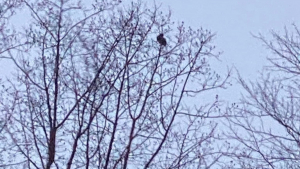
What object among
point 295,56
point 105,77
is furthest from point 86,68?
point 295,56

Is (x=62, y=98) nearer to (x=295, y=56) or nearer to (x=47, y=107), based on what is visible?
(x=47, y=107)

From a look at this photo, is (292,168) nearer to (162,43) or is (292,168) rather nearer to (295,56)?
(295,56)

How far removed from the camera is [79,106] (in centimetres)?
972

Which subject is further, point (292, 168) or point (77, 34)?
point (77, 34)

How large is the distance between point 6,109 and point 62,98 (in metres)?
0.81

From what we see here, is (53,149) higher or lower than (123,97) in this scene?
lower

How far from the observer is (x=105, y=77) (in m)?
9.95

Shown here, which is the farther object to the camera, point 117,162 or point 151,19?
point 151,19

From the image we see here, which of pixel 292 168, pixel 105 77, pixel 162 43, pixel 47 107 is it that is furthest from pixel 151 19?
pixel 292 168

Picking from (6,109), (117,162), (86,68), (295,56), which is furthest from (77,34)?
(295,56)

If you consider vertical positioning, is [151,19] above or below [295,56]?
above

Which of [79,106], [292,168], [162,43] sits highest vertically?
[162,43]

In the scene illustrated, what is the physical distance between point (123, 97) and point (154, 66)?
0.65 meters

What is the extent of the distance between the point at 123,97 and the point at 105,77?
14.1 inches
